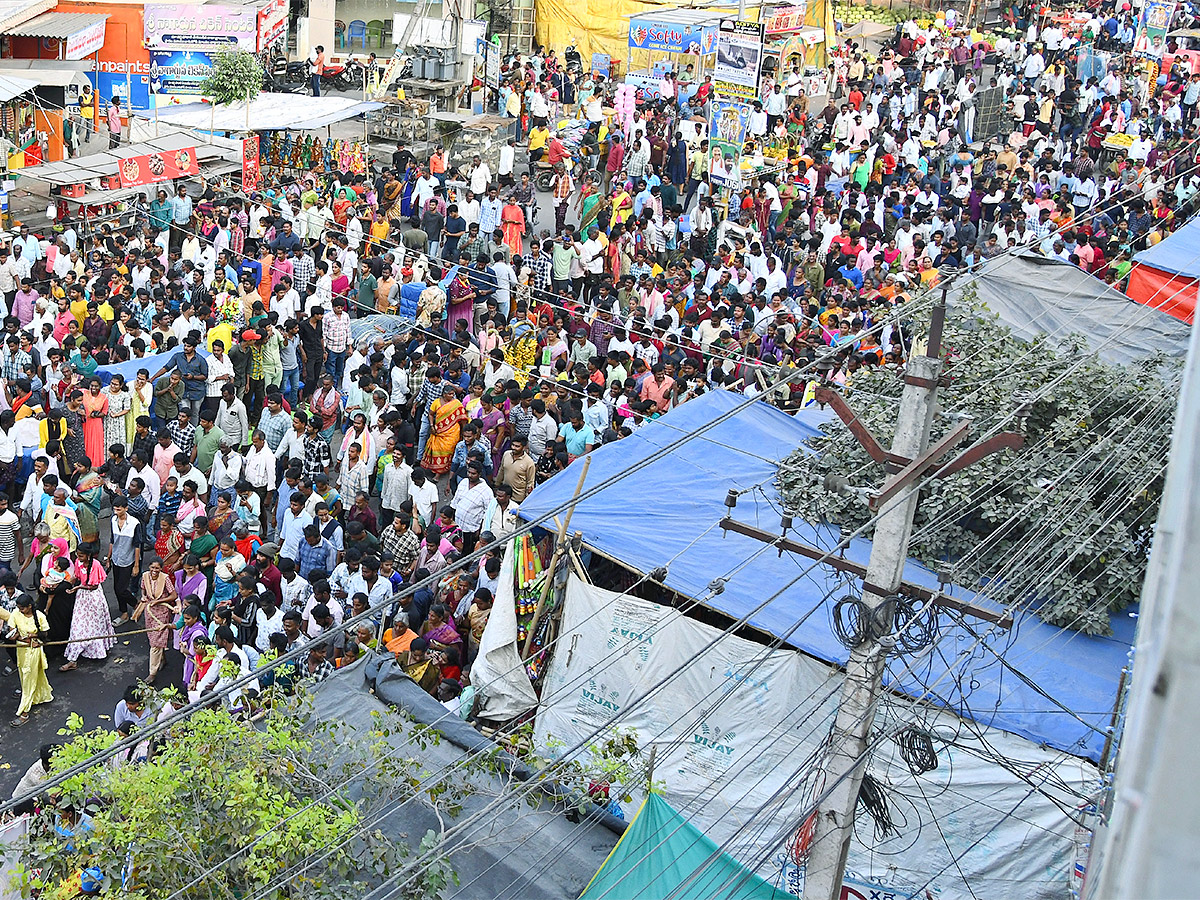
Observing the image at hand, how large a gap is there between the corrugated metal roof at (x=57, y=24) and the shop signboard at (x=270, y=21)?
3.22 meters

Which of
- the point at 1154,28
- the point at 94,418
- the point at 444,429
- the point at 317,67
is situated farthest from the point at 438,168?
the point at 1154,28

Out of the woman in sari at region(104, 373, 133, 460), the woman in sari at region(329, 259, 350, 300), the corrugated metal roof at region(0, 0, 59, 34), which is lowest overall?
the woman in sari at region(104, 373, 133, 460)

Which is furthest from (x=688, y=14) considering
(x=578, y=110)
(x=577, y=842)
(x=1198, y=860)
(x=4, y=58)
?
(x=1198, y=860)

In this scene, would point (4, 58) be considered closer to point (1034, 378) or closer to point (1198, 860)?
point (1034, 378)

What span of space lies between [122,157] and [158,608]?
33.1ft

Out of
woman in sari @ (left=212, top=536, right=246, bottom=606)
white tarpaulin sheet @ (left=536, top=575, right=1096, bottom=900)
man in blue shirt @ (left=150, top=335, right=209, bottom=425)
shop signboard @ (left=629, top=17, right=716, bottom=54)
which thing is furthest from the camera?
shop signboard @ (left=629, top=17, right=716, bottom=54)

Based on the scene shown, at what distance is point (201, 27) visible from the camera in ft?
79.3

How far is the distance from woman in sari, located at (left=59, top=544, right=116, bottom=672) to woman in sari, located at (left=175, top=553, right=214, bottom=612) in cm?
59

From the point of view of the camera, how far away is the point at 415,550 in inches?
408

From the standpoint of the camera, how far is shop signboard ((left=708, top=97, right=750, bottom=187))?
19.9 meters

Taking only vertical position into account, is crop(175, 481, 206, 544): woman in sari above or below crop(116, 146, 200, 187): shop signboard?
below

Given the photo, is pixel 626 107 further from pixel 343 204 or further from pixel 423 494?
pixel 423 494

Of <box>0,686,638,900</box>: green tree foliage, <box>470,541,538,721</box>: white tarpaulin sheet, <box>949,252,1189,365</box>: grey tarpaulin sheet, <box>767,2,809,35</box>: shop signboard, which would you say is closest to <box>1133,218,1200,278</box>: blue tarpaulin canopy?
<box>949,252,1189,365</box>: grey tarpaulin sheet

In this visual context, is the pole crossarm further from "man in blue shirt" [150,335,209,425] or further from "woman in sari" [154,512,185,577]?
"man in blue shirt" [150,335,209,425]
